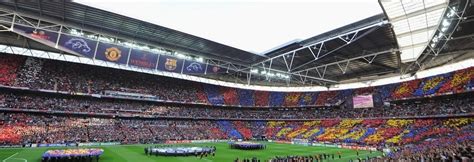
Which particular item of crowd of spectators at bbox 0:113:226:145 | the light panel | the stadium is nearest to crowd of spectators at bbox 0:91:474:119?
the stadium

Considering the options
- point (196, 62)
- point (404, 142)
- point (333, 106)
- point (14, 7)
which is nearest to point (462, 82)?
point (404, 142)

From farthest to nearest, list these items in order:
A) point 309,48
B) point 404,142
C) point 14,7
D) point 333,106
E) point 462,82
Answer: point 333,106
point 462,82
point 404,142
point 309,48
point 14,7

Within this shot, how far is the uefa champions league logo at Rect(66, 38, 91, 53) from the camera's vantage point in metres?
30.6

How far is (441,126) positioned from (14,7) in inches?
2140

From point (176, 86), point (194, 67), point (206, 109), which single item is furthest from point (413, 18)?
point (176, 86)

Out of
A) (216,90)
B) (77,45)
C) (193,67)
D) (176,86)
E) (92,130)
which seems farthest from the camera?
(216,90)

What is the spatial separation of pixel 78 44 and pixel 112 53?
11.5 feet

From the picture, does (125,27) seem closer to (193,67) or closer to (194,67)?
(193,67)

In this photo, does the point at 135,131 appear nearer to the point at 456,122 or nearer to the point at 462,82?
the point at 456,122

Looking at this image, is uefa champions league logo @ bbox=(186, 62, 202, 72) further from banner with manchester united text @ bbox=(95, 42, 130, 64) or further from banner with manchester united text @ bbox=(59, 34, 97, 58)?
banner with manchester united text @ bbox=(59, 34, 97, 58)

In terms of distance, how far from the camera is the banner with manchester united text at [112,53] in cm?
3228

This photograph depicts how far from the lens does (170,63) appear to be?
36844 millimetres

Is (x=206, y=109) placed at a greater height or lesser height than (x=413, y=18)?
lesser

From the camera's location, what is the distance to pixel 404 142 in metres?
39.6
